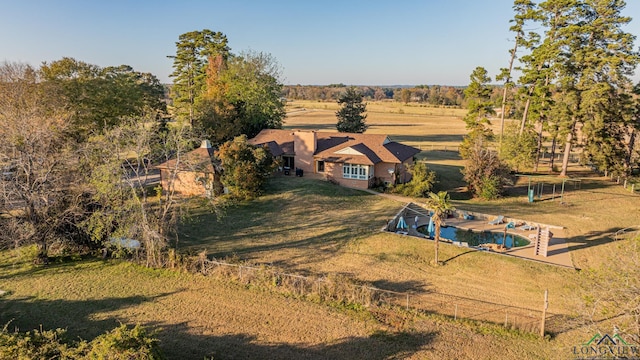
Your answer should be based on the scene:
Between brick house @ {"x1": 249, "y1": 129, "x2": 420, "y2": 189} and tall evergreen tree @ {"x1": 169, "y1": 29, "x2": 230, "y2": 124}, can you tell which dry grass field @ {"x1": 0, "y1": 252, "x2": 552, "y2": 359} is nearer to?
brick house @ {"x1": 249, "y1": 129, "x2": 420, "y2": 189}

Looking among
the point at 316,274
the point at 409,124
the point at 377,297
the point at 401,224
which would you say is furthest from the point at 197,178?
the point at 409,124

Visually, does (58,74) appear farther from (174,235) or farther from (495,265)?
(495,265)

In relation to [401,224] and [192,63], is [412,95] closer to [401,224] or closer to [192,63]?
[192,63]

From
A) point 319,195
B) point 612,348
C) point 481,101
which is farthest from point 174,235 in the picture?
point 481,101

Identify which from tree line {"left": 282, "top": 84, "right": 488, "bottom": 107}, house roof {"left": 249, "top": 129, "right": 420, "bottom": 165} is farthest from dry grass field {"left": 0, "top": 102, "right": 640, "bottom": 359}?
tree line {"left": 282, "top": 84, "right": 488, "bottom": 107}

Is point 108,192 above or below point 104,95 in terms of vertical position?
below

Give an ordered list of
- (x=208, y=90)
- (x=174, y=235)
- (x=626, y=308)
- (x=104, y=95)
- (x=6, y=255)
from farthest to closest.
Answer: (x=208, y=90) < (x=104, y=95) < (x=174, y=235) < (x=6, y=255) < (x=626, y=308)

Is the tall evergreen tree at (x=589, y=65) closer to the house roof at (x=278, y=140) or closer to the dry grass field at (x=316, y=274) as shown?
the dry grass field at (x=316, y=274)
